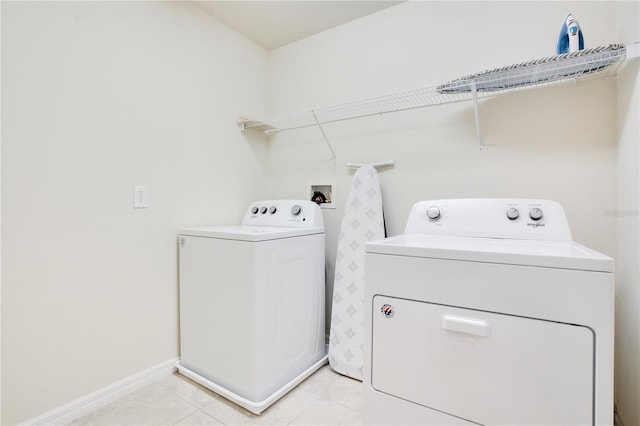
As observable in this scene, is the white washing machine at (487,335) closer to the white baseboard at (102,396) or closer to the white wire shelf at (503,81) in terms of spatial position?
the white wire shelf at (503,81)

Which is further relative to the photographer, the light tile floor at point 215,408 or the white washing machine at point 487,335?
the light tile floor at point 215,408

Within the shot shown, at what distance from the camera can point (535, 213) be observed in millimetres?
1306

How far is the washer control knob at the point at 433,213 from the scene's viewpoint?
4.88ft

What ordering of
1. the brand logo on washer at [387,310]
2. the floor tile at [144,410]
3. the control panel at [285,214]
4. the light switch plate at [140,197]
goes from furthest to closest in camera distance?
1. the control panel at [285,214]
2. the light switch plate at [140,197]
3. the floor tile at [144,410]
4. the brand logo on washer at [387,310]

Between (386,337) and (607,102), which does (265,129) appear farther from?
(607,102)

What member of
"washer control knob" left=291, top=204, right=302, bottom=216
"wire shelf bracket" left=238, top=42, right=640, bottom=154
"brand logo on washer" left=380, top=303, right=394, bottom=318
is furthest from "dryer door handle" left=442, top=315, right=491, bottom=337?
"washer control knob" left=291, top=204, right=302, bottom=216

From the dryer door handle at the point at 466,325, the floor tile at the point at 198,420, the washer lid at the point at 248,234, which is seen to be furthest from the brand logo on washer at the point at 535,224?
the floor tile at the point at 198,420

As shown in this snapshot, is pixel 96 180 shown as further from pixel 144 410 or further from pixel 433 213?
pixel 433 213

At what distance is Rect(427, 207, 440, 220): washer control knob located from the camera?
149cm

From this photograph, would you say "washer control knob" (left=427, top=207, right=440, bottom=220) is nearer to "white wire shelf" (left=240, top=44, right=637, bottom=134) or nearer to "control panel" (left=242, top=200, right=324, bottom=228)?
"white wire shelf" (left=240, top=44, right=637, bottom=134)

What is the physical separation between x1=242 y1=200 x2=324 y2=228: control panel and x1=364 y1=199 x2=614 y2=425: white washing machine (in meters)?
0.87

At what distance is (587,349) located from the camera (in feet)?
2.66

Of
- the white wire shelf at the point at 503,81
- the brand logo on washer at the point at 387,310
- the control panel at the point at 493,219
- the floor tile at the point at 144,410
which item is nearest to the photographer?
the brand logo on washer at the point at 387,310

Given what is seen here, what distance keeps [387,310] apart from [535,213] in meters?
0.80
